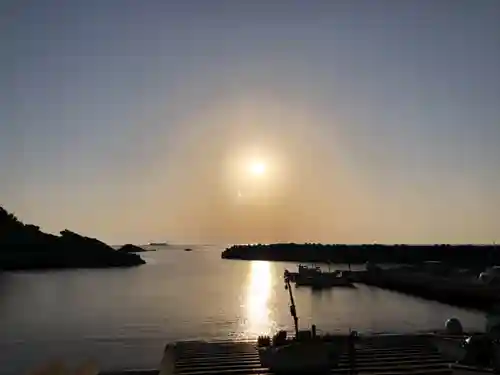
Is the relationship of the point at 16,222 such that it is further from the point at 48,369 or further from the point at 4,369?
Result: the point at 48,369

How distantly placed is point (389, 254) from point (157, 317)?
359 feet

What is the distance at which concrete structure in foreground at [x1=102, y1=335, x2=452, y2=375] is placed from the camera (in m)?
16.4

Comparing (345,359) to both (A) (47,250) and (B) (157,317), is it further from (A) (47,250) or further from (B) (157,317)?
(A) (47,250)

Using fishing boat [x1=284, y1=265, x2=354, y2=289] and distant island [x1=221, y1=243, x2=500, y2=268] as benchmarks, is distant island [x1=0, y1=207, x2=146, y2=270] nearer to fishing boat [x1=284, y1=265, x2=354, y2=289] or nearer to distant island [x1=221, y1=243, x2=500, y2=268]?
distant island [x1=221, y1=243, x2=500, y2=268]

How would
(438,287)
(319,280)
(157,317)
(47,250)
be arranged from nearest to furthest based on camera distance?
1. (157,317)
2. (438,287)
3. (319,280)
4. (47,250)

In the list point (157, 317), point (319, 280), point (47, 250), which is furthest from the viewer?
point (47, 250)

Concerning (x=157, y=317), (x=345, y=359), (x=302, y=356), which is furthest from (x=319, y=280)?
(x=302, y=356)

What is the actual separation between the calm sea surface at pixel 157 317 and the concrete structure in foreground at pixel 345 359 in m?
10.2

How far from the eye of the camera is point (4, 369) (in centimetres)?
2867

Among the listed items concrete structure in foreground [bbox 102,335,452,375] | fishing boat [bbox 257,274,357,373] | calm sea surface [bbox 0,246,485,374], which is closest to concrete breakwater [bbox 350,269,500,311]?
calm sea surface [bbox 0,246,485,374]

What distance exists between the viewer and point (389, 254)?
496 feet

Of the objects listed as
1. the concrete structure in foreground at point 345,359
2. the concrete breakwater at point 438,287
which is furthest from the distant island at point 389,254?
the concrete structure in foreground at point 345,359

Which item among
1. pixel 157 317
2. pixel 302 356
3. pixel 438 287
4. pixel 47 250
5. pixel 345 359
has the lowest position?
Result: pixel 345 359

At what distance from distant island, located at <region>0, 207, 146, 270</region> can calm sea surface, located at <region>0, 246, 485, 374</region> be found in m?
54.8
